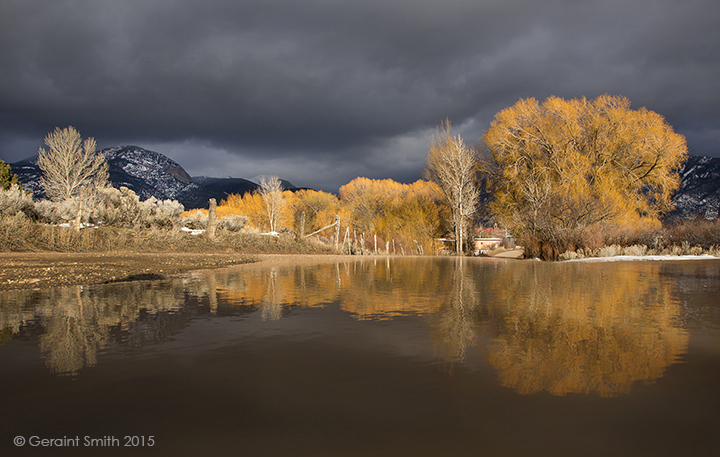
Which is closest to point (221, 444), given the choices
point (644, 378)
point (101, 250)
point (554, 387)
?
point (554, 387)

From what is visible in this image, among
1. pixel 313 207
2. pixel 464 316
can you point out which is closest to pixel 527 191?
pixel 464 316

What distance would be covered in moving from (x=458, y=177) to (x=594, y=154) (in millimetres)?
9477

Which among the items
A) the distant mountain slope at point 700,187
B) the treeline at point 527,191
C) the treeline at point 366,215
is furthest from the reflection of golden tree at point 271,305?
the distant mountain slope at point 700,187

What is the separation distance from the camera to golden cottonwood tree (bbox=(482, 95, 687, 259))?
2578 centimetres

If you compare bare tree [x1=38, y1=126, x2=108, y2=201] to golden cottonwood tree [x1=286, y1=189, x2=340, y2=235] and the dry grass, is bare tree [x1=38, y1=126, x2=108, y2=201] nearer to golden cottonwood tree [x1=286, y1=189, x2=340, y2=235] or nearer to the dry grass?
the dry grass

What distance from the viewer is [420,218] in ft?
118

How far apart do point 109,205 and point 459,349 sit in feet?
88.4

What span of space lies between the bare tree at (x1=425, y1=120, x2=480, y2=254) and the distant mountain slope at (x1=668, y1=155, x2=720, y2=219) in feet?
333

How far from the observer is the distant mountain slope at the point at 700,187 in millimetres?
126731

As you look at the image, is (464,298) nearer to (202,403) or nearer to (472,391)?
(472,391)

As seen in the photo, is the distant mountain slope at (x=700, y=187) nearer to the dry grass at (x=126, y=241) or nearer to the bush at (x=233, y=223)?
the bush at (x=233, y=223)

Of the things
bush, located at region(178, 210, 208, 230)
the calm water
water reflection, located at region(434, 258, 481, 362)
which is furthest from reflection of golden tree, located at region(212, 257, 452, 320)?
bush, located at region(178, 210, 208, 230)

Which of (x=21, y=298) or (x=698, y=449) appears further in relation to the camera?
(x=21, y=298)

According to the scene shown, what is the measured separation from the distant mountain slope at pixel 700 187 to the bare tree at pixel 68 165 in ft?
413
